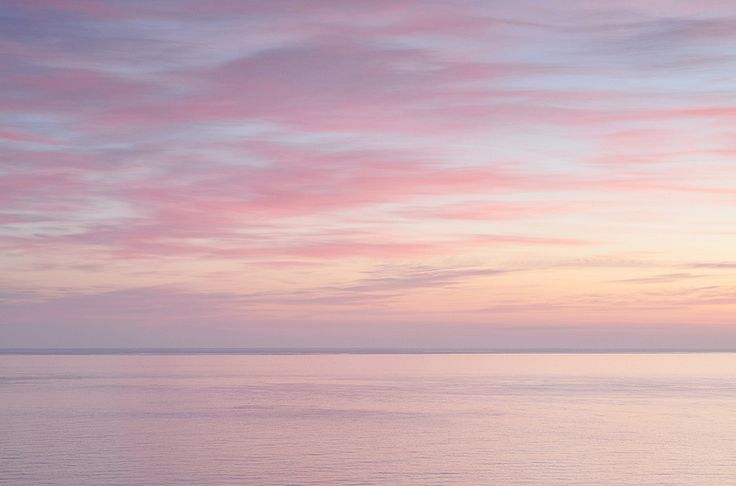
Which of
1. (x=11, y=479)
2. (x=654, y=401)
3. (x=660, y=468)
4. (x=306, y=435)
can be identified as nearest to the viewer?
(x=11, y=479)

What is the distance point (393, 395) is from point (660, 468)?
42.2 meters

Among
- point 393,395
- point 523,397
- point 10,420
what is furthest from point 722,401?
point 10,420

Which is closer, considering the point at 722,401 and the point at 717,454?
the point at 717,454

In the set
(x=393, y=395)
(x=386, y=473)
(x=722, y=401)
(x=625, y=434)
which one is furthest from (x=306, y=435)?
(x=722, y=401)

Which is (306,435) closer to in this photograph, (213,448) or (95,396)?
(213,448)

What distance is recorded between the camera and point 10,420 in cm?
5322

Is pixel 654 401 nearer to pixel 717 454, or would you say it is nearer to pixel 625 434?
pixel 625 434

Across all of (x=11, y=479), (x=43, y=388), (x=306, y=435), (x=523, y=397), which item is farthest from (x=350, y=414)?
(x=43, y=388)

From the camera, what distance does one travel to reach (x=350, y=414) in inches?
2339

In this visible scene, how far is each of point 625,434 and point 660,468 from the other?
11661 millimetres

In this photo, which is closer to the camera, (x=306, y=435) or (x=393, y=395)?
(x=306, y=435)

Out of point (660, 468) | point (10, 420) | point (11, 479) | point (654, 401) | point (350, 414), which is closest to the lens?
point (11, 479)

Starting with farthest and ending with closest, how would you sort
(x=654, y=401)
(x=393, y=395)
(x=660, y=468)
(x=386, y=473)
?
(x=393, y=395) → (x=654, y=401) → (x=660, y=468) → (x=386, y=473)

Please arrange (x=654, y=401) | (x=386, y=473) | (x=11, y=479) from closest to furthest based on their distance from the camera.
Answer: (x=11, y=479)
(x=386, y=473)
(x=654, y=401)
